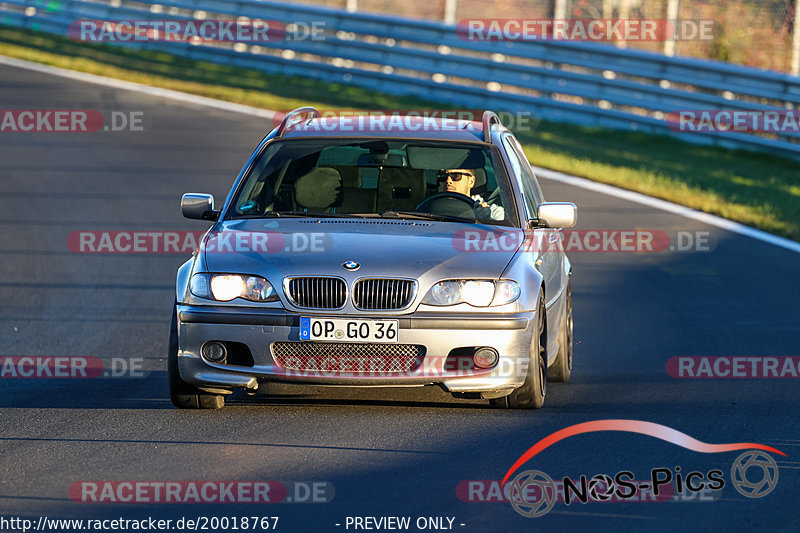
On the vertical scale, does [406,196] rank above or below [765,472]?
above

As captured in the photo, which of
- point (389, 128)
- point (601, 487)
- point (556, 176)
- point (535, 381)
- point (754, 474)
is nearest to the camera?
point (601, 487)

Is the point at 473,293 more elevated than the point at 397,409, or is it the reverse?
the point at 473,293

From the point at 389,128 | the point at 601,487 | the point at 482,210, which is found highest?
the point at 389,128

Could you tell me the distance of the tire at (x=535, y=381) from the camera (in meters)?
7.93

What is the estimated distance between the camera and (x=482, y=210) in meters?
8.78

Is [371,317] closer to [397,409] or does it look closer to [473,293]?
[473,293]

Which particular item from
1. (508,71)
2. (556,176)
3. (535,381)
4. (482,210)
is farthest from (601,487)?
(508,71)

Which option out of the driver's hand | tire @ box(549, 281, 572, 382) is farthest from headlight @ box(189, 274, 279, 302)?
tire @ box(549, 281, 572, 382)

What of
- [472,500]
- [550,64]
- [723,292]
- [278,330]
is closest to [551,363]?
[278,330]

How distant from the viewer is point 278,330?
25.1 ft

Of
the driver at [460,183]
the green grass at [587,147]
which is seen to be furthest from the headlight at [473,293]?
the green grass at [587,147]

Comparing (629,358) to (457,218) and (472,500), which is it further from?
(472,500)

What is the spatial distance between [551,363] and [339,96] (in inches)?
609

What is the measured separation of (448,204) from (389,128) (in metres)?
0.76
